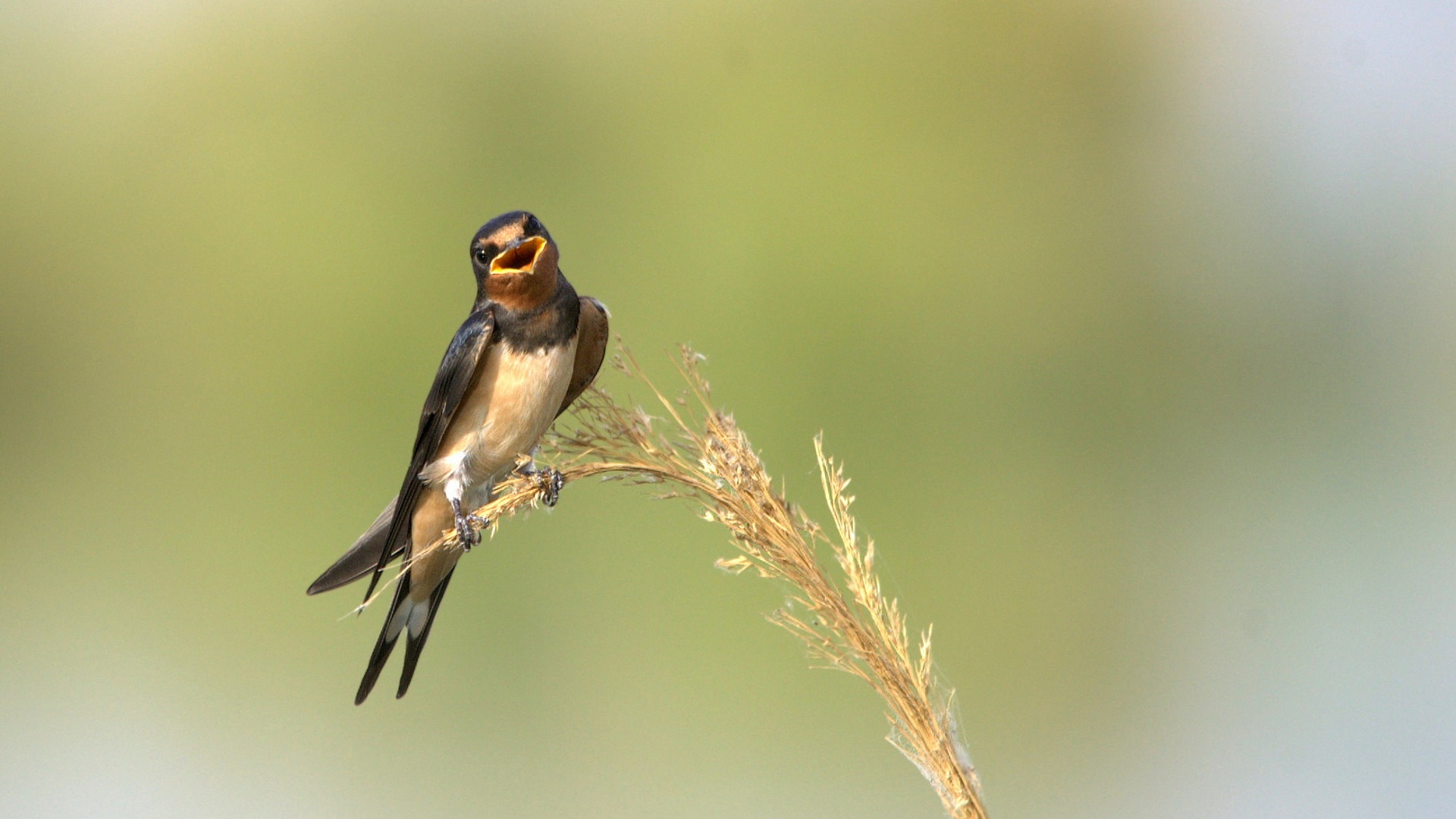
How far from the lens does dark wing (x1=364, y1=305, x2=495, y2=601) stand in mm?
2033

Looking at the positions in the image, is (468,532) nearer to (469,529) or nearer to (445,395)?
(469,529)

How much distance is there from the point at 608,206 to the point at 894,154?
1957 mm

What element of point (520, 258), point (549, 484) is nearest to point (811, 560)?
point (549, 484)

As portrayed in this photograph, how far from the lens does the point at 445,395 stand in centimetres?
206

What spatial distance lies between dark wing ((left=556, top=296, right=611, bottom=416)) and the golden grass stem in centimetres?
56

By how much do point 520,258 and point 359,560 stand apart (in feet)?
1.97

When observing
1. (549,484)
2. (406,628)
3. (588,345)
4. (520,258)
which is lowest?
(406,628)

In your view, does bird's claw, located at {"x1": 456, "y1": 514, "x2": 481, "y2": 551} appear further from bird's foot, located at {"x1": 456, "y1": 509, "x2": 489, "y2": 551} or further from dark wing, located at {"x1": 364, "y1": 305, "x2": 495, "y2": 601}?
dark wing, located at {"x1": 364, "y1": 305, "x2": 495, "y2": 601}

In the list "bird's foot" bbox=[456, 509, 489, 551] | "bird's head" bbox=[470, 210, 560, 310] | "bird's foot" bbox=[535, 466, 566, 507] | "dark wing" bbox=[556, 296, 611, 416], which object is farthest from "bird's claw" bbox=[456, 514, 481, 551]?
"bird's head" bbox=[470, 210, 560, 310]

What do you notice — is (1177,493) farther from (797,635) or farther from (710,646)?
(797,635)

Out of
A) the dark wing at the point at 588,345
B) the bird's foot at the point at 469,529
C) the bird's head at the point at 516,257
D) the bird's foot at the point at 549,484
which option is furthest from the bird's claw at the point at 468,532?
the bird's head at the point at 516,257

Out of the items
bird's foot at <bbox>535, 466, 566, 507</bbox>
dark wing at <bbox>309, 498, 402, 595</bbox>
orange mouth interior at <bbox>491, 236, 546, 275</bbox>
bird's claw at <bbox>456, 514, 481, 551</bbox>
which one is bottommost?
dark wing at <bbox>309, 498, 402, 595</bbox>

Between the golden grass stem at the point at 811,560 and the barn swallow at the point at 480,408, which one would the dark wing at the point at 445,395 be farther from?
the golden grass stem at the point at 811,560

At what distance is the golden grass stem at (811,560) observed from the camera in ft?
4.30
